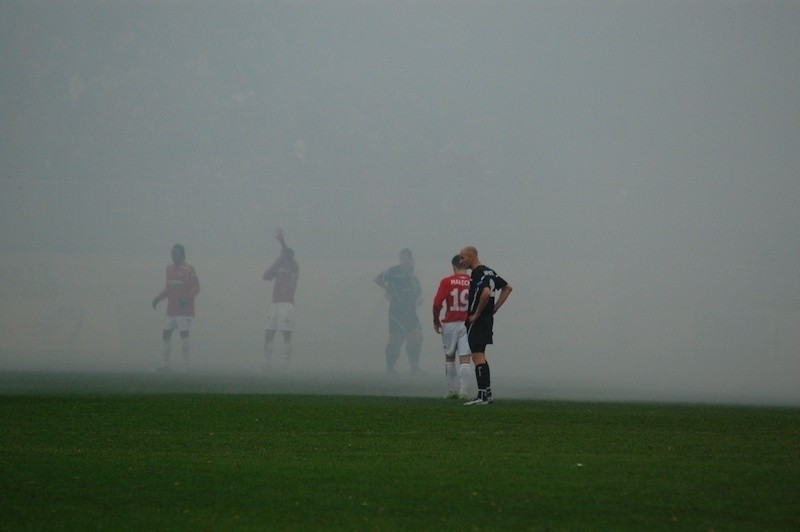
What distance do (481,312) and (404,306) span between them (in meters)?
10.8

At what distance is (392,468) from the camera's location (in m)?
6.88

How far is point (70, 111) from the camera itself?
74.0 ft

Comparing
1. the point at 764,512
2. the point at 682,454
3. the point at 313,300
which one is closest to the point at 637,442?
the point at 682,454

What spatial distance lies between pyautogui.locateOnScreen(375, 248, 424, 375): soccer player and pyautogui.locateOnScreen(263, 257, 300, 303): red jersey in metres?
1.55

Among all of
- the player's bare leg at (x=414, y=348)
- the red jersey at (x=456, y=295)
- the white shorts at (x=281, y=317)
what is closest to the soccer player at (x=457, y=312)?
the red jersey at (x=456, y=295)

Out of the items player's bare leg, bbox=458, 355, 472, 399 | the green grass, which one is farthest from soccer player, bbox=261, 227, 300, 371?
the green grass

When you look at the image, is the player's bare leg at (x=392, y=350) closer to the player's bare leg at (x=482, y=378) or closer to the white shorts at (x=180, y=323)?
the white shorts at (x=180, y=323)

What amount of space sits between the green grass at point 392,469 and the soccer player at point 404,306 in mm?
11207

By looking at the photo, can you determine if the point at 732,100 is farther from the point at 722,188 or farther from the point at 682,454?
the point at 682,454

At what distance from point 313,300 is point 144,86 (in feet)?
17.1

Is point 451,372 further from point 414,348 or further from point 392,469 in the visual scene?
point 414,348

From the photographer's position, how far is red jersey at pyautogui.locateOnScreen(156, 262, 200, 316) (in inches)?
814

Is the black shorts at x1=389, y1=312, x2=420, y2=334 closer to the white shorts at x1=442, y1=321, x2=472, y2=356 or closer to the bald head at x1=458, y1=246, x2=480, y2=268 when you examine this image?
the white shorts at x1=442, y1=321, x2=472, y2=356

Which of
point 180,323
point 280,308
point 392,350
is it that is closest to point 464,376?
point 280,308
